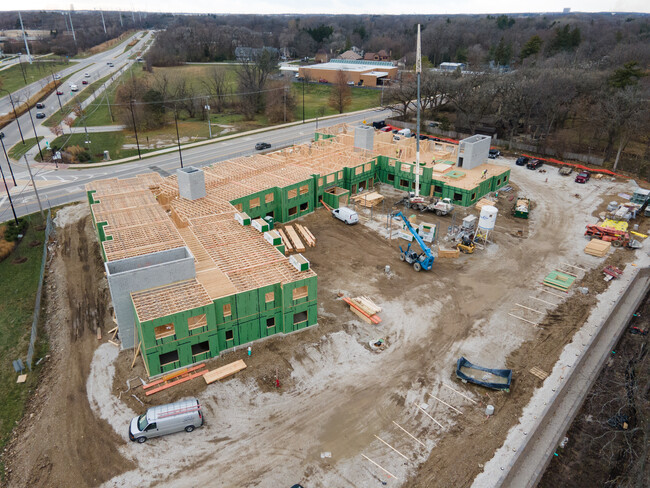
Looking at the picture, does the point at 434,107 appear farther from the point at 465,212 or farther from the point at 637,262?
the point at 637,262

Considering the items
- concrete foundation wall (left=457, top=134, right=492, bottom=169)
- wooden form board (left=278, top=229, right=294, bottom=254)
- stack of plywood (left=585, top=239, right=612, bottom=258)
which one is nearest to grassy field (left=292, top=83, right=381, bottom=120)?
concrete foundation wall (left=457, top=134, right=492, bottom=169)

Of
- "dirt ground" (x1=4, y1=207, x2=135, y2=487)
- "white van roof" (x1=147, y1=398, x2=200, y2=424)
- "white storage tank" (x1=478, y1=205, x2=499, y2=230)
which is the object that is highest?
"white storage tank" (x1=478, y1=205, x2=499, y2=230)

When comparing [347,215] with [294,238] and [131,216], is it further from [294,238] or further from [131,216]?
[131,216]

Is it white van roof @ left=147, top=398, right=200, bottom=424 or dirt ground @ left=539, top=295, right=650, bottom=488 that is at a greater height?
white van roof @ left=147, top=398, right=200, bottom=424

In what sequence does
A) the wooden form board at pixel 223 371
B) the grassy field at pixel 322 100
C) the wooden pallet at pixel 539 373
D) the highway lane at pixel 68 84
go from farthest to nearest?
the grassy field at pixel 322 100, the highway lane at pixel 68 84, the wooden pallet at pixel 539 373, the wooden form board at pixel 223 371

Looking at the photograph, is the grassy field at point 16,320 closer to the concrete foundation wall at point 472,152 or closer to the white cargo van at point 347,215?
the white cargo van at point 347,215

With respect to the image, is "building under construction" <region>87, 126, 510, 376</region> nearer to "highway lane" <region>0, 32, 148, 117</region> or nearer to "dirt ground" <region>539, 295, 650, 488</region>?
"dirt ground" <region>539, 295, 650, 488</region>

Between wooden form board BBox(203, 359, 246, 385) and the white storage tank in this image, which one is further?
the white storage tank

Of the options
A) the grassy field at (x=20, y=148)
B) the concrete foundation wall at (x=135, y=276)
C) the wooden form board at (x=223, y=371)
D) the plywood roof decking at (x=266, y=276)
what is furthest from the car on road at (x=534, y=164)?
the grassy field at (x=20, y=148)
